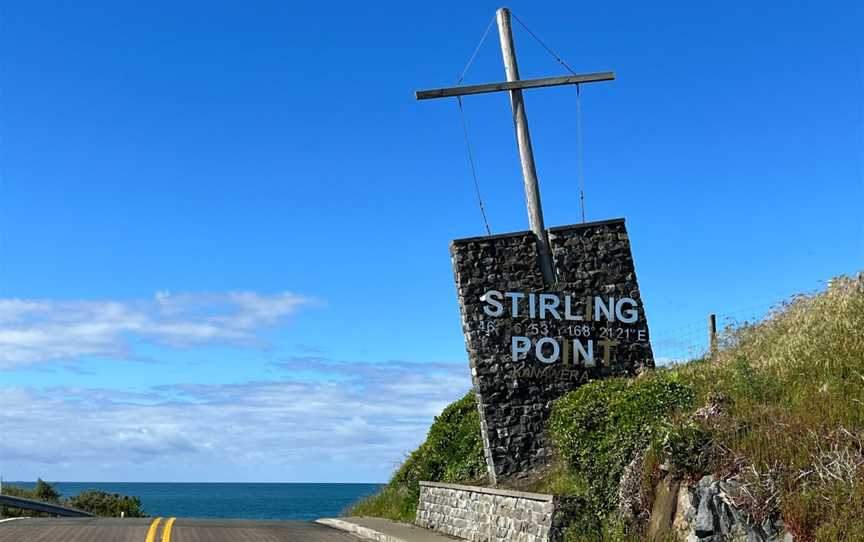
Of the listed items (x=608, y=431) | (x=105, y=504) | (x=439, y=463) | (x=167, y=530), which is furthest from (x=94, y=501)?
(x=608, y=431)

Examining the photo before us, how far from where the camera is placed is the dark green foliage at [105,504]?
40969 millimetres

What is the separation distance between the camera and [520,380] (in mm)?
20797

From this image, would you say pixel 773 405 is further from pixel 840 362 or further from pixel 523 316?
pixel 523 316

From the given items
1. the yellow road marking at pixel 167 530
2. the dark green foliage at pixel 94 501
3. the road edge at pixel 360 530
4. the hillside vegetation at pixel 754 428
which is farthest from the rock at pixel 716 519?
the dark green foliage at pixel 94 501

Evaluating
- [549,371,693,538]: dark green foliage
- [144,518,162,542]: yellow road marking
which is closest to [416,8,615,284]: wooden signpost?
[549,371,693,538]: dark green foliage

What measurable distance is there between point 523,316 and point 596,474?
5.74 metres

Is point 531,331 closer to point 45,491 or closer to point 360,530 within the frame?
point 360,530

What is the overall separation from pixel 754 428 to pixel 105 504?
34803 mm

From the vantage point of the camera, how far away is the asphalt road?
17922mm

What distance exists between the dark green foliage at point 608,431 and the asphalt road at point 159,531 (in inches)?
212

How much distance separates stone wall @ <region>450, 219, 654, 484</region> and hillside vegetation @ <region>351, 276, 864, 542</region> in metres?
0.95

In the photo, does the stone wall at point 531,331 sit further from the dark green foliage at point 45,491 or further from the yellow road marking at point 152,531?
the dark green foliage at point 45,491

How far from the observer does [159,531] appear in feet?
63.4

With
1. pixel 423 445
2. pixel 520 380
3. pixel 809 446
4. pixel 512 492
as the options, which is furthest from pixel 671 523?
pixel 423 445
